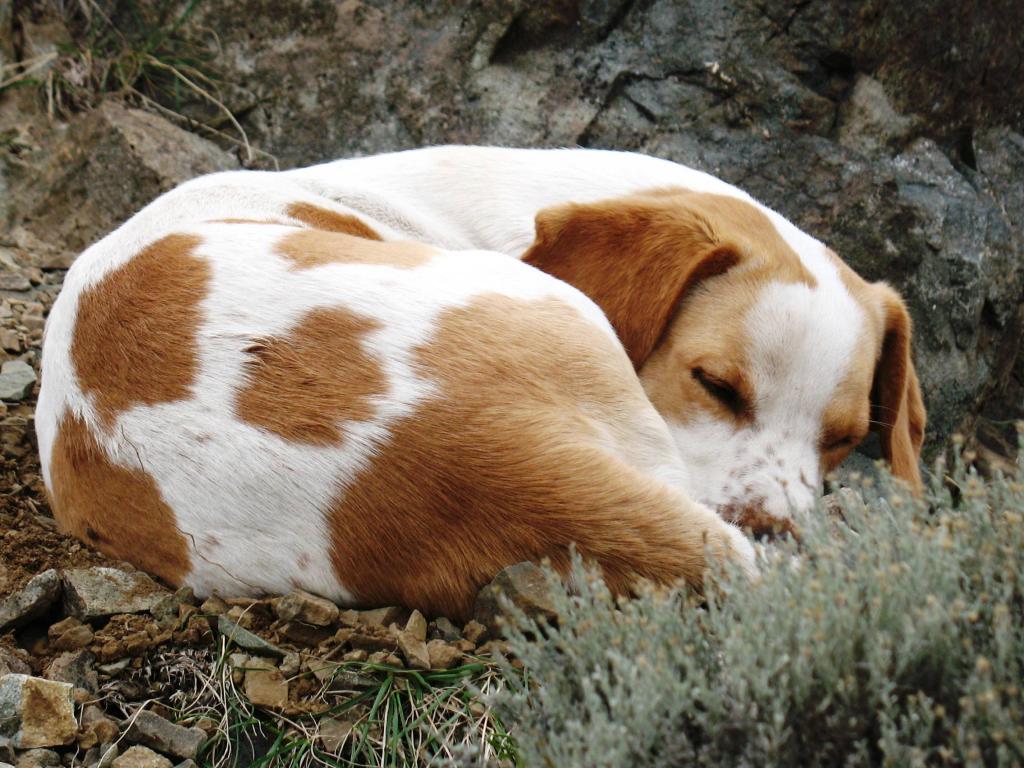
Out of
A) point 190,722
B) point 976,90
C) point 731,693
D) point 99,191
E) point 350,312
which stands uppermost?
point 976,90

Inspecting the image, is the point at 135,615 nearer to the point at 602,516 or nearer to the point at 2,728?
the point at 2,728

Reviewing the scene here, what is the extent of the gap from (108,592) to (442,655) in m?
0.82

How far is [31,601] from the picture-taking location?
2564mm

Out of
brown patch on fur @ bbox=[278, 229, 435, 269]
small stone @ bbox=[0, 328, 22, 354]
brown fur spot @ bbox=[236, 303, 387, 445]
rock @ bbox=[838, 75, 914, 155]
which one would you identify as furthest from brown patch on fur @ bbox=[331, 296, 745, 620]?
rock @ bbox=[838, 75, 914, 155]

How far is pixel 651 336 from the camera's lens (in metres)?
3.12

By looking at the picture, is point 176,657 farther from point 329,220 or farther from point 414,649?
point 329,220

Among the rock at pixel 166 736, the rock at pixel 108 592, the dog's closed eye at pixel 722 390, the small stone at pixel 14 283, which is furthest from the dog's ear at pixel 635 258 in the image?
the small stone at pixel 14 283

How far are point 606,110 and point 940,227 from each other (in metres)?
1.57

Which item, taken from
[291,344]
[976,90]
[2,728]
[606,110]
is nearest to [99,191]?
[606,110]

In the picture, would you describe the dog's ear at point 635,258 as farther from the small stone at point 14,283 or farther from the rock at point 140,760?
the small stone at point 14,283

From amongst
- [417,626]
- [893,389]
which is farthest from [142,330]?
[893,389]

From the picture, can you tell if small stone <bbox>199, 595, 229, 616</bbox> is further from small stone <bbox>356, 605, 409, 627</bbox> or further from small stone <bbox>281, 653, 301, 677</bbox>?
small stone <bbox>356, 605, 409, 627</bbox>

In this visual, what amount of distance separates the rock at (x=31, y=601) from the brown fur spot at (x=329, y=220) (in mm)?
1359

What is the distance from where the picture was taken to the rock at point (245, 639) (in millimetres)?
2426
